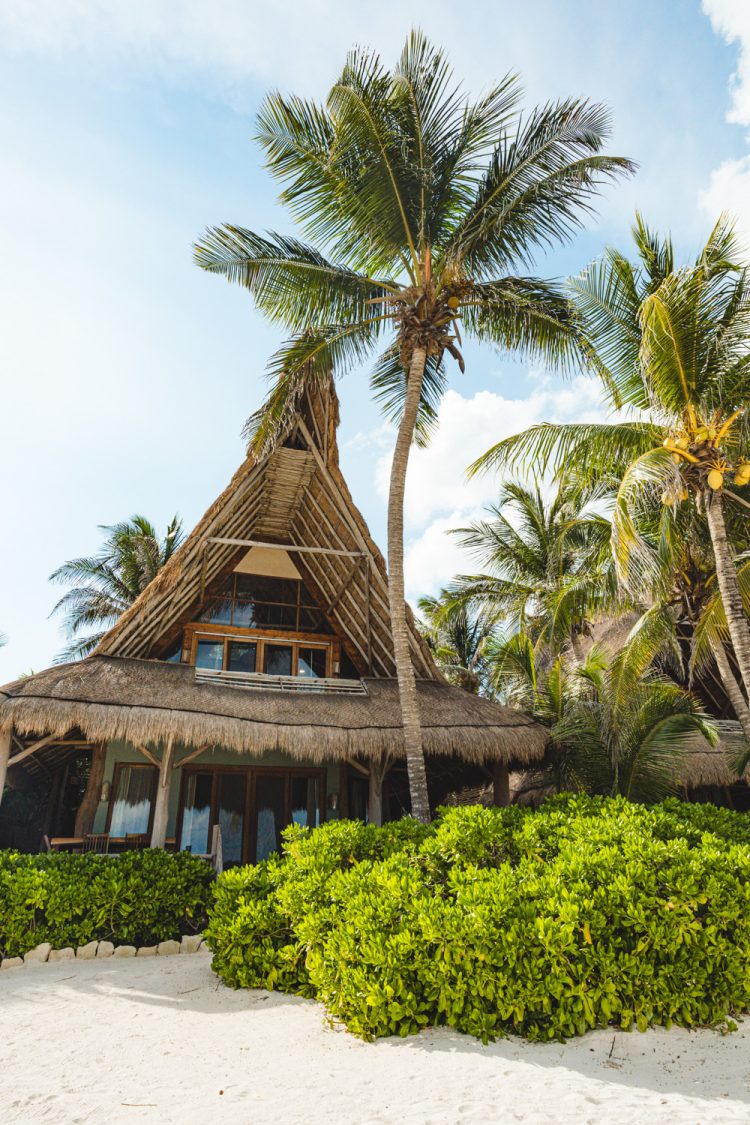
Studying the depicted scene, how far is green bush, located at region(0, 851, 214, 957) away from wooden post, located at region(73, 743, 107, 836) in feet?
9.31

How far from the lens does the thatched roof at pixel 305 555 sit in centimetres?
982

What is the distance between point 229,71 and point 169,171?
1.06 meters

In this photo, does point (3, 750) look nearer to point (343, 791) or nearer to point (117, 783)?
point (117, 783)

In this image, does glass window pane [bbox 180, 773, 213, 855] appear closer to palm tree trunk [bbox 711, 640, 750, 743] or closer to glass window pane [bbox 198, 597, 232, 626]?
glass window pane [bbox 198, 597, 232, 626]

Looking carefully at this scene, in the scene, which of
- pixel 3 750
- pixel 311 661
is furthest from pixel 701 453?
pixel 3 750

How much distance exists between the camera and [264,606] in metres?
11.1

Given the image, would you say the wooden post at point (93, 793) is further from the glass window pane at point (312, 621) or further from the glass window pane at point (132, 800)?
the glass window pane at point (312, 621)

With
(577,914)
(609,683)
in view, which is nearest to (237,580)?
(609,683)

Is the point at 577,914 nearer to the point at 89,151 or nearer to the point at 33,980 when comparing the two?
the point at 33,980

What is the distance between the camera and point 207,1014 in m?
4.31

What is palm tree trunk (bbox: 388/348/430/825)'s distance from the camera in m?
7.08

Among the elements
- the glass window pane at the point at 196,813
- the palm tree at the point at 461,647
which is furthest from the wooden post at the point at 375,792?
the palm tree at the point at 461,647

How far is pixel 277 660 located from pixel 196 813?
2574 mm

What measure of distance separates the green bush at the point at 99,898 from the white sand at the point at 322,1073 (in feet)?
5.31
